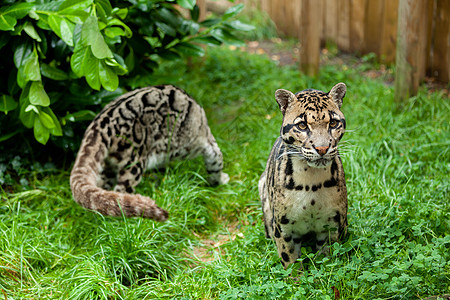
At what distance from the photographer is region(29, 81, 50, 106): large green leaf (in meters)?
5.02

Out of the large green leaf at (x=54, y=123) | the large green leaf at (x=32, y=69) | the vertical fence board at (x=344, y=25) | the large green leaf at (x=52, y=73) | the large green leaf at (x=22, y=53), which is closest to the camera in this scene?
the large green leaf at (x=32, y=69)

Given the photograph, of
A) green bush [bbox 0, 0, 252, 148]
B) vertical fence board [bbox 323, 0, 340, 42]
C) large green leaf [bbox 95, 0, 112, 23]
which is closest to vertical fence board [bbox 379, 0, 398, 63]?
vertical fence board [bbox 323, 0, 340, 42]

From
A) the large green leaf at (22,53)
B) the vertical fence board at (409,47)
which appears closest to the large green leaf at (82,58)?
the large green leaf at (22,53)

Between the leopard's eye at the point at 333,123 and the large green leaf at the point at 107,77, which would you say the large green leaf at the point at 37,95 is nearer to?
the large green leaf at the point at 107,77

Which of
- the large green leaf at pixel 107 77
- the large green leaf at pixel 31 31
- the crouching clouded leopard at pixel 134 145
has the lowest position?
the crouching clouded leopard at pixel 134 145

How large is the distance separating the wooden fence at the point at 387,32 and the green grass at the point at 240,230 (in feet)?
1.91

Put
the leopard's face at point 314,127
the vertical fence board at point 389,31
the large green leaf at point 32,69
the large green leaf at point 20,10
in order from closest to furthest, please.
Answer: the leopard's face at point 314,127 < the large green leaf at point 20,10 < the large green leaf at point 32,69 < the vertical fence board at point 389,31

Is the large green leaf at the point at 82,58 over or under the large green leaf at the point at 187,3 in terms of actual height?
→ under

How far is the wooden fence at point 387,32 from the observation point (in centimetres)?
648

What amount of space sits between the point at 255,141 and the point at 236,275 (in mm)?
2722

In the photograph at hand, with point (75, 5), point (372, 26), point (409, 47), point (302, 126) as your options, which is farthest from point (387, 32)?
point (302, 126)

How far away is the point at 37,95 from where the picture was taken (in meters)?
5.06

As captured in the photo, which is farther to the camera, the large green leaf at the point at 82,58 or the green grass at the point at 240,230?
the large green leaf at the point at 82,58

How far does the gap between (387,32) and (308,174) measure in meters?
6.05
